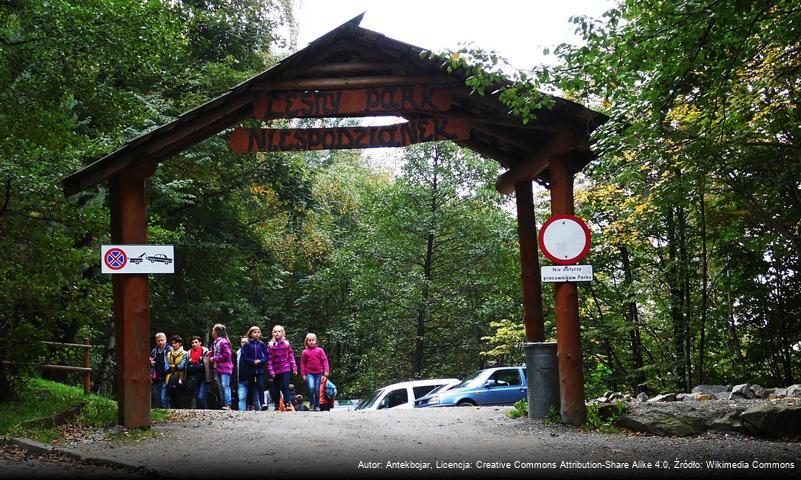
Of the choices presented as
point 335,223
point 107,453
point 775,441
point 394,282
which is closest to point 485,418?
point 775,441

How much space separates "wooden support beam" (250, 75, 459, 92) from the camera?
10539 millimetres

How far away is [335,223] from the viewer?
4159cm

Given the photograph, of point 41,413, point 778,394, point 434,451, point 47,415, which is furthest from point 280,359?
point 778,394

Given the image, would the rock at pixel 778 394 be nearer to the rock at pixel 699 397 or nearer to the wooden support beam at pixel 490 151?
the rock at pixel 699 397

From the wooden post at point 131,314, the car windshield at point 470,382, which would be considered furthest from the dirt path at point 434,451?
the car windshield at point 470,382

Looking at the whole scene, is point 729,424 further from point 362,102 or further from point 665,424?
point 362,102

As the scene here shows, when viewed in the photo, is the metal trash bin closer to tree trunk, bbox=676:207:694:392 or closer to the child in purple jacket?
the child in purple jacket

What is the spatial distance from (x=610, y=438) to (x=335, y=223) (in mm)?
33096

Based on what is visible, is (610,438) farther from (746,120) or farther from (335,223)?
(335,223)

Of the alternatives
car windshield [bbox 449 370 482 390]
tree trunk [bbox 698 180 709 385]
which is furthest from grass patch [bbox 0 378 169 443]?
tree trunk [bbox 698 180 709 385]

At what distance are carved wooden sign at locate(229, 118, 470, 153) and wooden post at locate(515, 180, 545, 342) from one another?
1649 mm

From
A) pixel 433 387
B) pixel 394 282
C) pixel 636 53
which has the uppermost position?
pixel 636 53

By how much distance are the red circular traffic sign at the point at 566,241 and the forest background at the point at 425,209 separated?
1.04 m

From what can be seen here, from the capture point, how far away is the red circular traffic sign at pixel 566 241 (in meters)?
10.2
